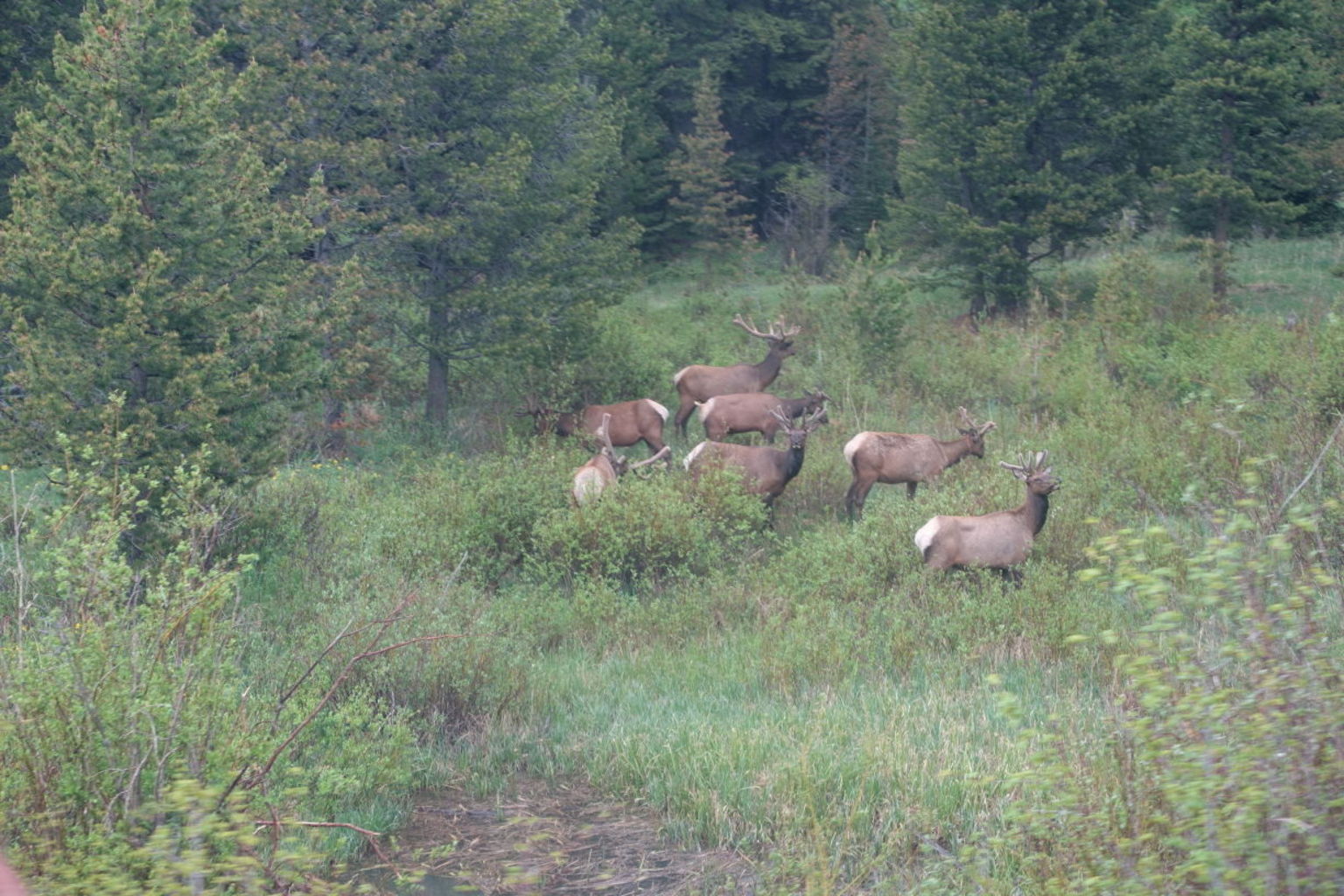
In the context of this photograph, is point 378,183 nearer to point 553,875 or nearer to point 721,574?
point 721,574

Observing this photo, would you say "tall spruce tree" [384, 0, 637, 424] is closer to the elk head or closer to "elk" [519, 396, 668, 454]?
"elk" [519, 396, 668, 454]

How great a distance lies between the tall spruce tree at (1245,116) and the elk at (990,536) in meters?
12.2

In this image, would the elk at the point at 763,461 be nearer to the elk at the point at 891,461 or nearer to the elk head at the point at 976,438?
the elk at the point at 891,461

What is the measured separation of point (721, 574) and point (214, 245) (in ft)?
17.4

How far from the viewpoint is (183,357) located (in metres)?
10.5

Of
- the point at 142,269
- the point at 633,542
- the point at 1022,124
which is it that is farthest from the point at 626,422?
the point at 1022,124

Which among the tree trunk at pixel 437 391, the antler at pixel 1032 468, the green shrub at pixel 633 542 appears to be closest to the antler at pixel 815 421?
the green shrub at pixel 633 542

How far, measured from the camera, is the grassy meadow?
4.35 metres

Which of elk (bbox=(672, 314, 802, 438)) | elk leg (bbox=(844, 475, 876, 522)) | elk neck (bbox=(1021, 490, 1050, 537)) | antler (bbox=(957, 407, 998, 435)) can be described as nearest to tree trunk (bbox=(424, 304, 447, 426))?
elk (bbox=(672, 314, 802, 438))

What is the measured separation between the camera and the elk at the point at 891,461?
14875mm

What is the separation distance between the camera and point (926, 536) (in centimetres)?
1181

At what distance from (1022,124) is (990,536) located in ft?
46.4

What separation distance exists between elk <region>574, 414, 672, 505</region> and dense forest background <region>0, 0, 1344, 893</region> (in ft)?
1.01

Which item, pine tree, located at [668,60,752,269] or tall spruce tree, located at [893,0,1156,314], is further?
pine tree, located at [668,60,752,269]
